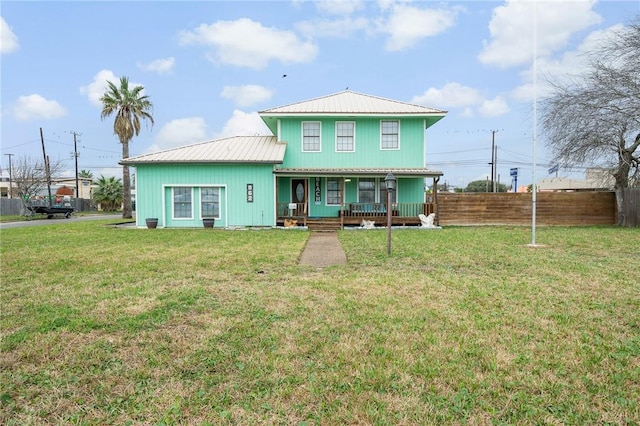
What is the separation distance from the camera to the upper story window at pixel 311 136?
18062mm

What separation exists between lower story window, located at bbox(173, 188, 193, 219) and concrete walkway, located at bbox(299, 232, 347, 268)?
7588mm

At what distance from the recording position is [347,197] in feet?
59.3

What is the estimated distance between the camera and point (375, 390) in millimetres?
2777

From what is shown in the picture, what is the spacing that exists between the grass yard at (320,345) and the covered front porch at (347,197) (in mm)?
9659

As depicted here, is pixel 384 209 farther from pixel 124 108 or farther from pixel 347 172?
pixel 124 108

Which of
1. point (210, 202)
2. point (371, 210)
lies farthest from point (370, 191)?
point (210, 202)

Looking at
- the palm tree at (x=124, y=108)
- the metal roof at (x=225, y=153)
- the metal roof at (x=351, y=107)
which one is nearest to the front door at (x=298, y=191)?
the metal roof at (x=225, y=153)

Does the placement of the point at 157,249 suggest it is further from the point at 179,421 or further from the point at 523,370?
the point at 523,370

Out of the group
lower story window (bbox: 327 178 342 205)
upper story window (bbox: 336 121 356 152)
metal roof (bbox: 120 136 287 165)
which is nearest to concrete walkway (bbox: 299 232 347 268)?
lower story window (bbox: 327 178 342 205)

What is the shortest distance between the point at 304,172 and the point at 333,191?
2219 millimetres

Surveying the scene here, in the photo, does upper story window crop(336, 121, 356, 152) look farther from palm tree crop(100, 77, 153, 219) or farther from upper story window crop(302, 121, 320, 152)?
palm tree crop(100, 77, 153, 219)

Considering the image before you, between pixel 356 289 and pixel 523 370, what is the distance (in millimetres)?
2804

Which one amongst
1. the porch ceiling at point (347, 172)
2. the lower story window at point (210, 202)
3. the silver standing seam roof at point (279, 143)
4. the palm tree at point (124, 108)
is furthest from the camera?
the palm tree at point (124, 108)

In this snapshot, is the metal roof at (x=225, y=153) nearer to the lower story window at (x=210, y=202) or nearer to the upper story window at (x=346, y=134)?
the lower story window at (x=210, y=202)
